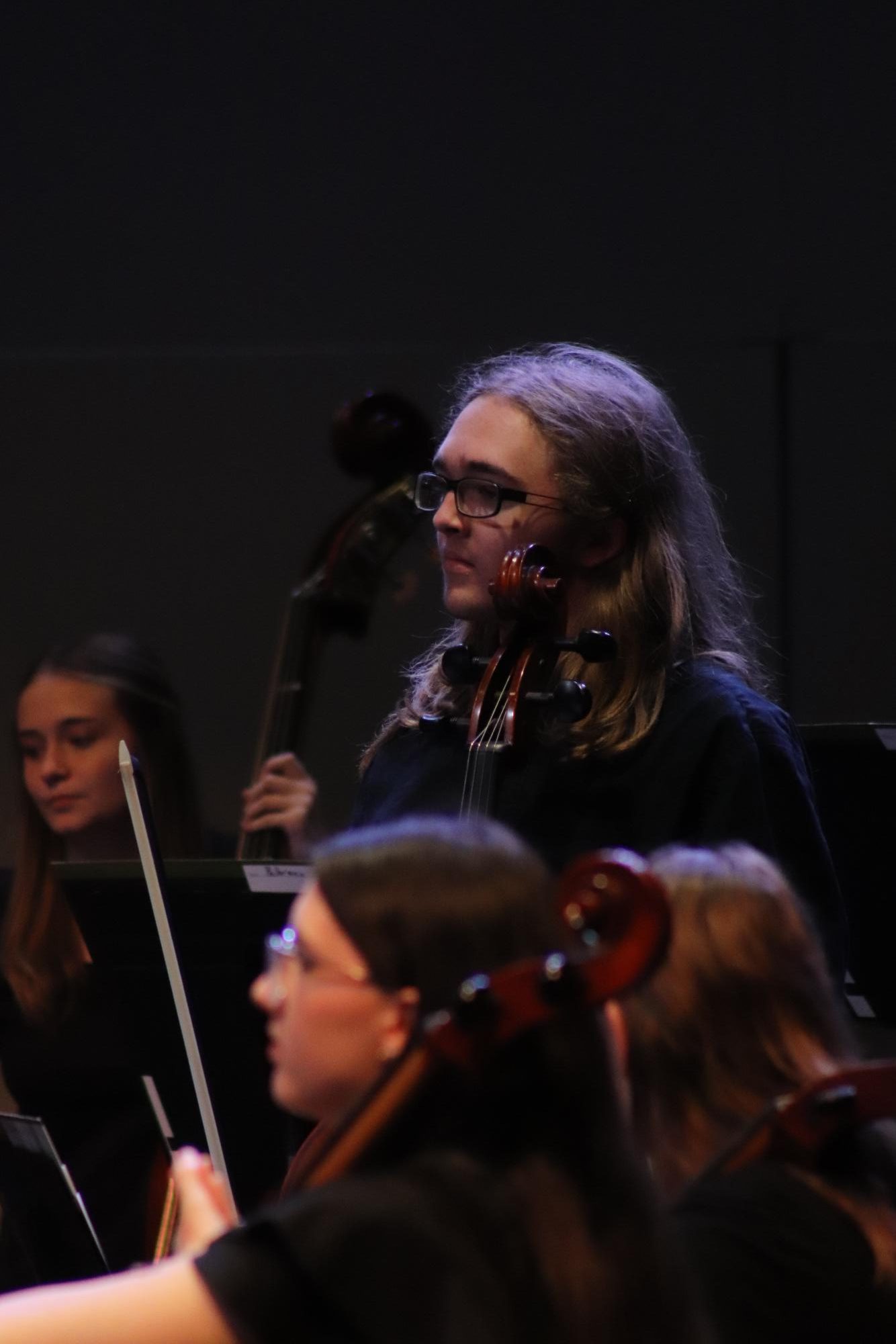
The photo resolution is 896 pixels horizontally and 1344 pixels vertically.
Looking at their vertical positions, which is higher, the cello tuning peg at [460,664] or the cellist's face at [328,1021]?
the cello tuning peg at [460,664]

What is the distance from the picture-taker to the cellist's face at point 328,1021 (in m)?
1.13

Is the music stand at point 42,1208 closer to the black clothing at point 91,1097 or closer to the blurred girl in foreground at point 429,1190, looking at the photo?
the black clothing at point 91,1097

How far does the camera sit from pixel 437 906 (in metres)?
1.12

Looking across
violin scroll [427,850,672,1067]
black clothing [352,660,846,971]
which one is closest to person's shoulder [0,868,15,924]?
black clothing [352,660,846,971]

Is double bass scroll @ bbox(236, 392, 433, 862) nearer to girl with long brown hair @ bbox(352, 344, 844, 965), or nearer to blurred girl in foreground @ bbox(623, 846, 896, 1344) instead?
girl with long brown hair @ bbox(352, 344, 844, 965)

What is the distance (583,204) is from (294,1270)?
8.96 ft

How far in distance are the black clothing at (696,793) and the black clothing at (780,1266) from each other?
719 millimetres

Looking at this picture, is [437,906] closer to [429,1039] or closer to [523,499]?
[429,1039]

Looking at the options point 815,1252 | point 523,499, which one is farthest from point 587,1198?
point 523,499

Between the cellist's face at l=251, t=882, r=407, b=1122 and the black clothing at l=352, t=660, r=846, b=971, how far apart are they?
859 millimetres

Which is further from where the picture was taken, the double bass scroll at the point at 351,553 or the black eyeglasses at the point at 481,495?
the double bass scroll at the point at 351,553

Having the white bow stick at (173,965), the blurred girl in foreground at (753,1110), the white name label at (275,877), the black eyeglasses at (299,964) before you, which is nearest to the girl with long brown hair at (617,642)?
the white name label at (275,877)

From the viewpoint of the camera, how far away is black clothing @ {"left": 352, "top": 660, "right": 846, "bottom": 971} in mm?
1966

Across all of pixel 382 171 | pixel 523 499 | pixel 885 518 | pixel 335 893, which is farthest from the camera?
Answer: pixel 382 171
